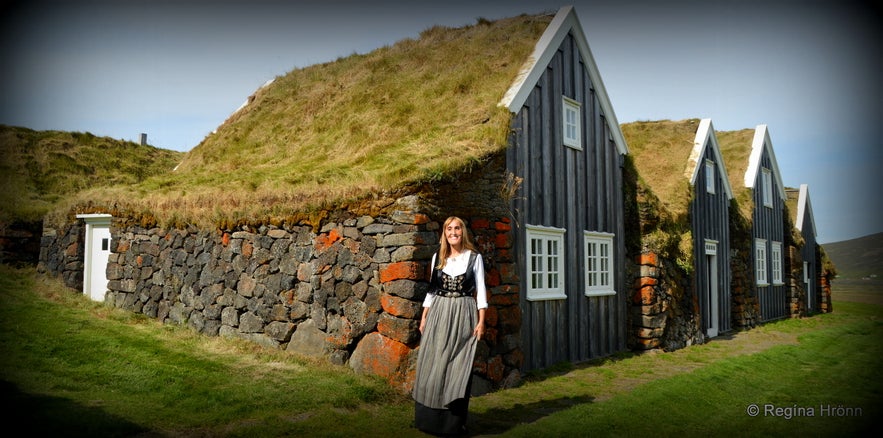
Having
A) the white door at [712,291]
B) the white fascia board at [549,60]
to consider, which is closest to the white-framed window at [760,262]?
the white door at [712,291]

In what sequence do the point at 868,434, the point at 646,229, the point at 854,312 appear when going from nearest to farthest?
the point at 868,434, the point at 646,229, the point at 854,312

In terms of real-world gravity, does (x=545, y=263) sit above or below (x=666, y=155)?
below

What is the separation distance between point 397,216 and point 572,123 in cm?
563

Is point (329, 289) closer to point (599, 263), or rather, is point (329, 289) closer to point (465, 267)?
point (465, 267)

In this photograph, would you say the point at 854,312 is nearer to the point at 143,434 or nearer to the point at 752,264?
the point at 752,264

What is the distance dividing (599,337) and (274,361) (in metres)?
6.76

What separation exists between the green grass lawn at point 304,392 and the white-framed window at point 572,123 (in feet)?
14.5

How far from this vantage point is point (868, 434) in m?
5.80

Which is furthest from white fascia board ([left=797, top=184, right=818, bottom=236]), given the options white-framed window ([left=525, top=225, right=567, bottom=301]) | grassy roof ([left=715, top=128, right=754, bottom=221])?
white-framed window ([left=525, top=225, right=567, bottom=301])

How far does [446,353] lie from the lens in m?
6.73

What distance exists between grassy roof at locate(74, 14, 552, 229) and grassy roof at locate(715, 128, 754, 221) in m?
11.4

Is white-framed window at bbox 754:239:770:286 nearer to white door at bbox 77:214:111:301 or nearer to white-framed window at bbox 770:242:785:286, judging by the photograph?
white-framed window at bbox 770:242:785:286

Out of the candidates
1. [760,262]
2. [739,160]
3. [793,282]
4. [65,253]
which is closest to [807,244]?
[793,282]

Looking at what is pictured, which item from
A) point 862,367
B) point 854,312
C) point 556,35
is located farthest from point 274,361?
point 854,312
